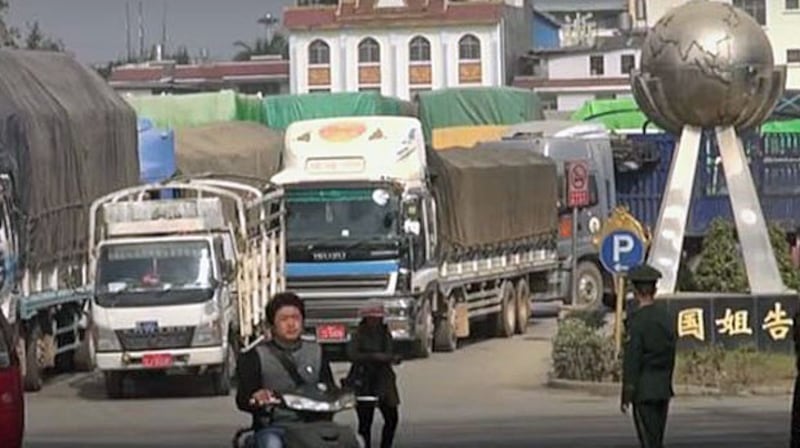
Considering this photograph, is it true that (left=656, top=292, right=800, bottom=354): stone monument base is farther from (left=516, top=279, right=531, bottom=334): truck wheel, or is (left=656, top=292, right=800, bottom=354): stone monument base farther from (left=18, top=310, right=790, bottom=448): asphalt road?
(left=516, top=279, right=531, bottom=334): truck wheel

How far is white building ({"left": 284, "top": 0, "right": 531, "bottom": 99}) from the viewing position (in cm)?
11088

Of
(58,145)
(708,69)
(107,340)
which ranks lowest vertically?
(107,340)

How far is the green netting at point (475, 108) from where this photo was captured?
64.0m

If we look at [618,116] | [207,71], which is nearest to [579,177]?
[618,116]

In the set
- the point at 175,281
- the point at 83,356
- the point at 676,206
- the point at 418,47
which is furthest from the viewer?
the point at 418,47

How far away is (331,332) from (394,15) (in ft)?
260

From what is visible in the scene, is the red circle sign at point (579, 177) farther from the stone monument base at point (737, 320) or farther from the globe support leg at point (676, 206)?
the stone monument base at point (737, 320)

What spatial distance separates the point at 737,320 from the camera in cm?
2931

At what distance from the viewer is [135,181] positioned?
1480 inches

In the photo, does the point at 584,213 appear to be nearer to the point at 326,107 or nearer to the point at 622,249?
Answer: the point at 326,107

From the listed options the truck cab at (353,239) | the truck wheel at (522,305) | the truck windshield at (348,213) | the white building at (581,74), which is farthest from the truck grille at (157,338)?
the white building at (581,74)

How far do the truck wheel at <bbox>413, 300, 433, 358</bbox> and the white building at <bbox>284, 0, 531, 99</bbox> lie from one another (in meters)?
75.0

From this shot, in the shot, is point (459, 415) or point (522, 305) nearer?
point (459, 415)

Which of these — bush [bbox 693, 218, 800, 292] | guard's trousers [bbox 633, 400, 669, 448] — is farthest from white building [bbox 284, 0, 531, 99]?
guard's trousers [bbox 633, 400, 669, 448]
